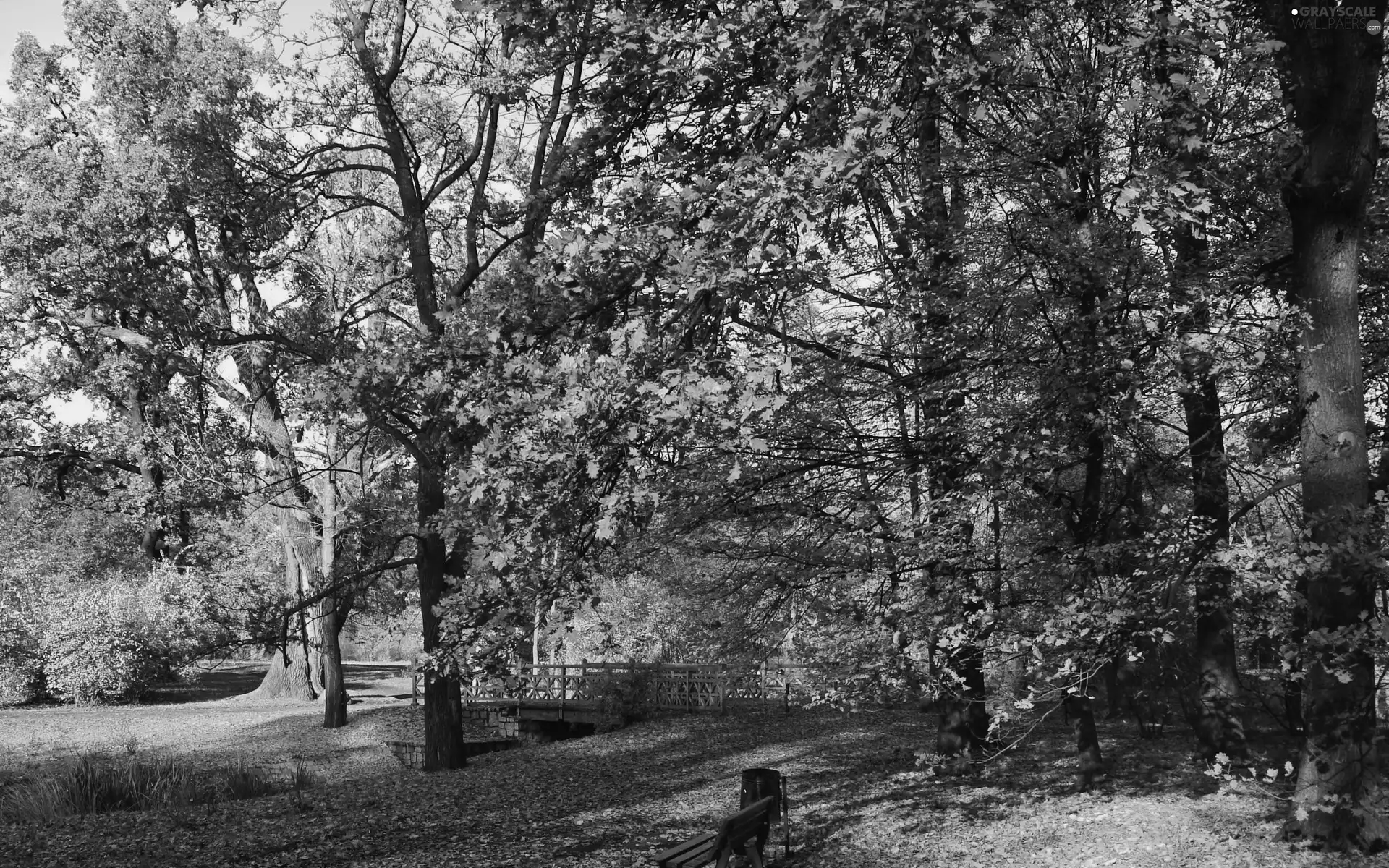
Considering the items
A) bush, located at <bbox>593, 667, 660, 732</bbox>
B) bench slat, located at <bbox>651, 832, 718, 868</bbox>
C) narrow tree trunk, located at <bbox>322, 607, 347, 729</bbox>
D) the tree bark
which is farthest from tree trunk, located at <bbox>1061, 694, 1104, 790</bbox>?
narrow tree trunk, located at <bbox>322, 607, 347, 729</bbox>

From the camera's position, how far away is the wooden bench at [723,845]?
706 centimetres

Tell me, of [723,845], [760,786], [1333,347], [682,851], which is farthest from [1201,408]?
[682,851]

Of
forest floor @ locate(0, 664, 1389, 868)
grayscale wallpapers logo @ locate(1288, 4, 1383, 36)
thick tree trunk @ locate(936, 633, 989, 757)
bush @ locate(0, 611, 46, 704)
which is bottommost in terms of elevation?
forest floor @ locate(0, 664, 1389, 868)

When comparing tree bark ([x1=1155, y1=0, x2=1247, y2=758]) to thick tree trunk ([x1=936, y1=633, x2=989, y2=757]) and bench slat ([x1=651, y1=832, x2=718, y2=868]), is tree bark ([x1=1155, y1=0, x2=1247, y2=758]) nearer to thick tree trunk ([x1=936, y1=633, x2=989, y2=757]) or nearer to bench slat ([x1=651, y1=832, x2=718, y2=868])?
thick tree trunk ([x1=936, y1=633, x2=989, y2=757])

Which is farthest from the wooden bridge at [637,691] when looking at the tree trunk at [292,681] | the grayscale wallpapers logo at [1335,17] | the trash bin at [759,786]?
the grayscale wallpapers logo at [1335,17]

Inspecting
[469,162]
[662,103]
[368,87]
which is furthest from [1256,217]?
[368,87]

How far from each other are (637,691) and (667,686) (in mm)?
1269

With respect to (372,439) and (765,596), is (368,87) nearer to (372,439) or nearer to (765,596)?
(372,439)

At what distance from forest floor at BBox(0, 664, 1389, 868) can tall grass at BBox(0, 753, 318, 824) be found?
0.83 meters

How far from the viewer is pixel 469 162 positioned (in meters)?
15.0

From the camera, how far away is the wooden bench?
7.06 metres

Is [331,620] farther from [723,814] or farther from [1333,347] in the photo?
[1333,347]

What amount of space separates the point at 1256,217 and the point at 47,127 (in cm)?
2475

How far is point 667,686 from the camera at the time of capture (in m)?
23.7
